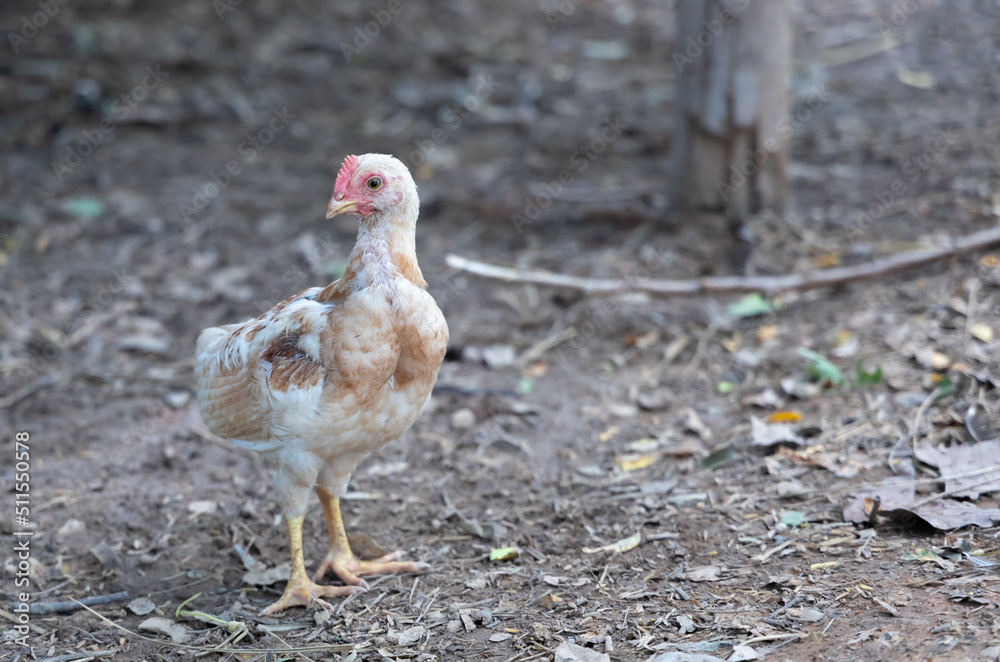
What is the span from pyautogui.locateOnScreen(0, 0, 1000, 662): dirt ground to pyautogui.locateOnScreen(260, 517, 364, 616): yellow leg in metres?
0.10

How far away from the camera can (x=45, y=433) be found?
15.4 ft

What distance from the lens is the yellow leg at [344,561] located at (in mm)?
3643

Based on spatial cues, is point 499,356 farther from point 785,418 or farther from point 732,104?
point 732,104

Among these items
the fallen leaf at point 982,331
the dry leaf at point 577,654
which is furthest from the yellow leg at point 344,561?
the fallen leaf at point 982,331

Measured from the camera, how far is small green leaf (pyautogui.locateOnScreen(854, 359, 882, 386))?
4406 millimetres

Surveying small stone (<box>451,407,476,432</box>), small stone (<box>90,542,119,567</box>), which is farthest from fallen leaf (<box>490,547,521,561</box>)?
small stone (<box>90,542,119,567</box>)

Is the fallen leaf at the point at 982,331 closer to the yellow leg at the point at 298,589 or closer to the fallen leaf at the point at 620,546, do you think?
the fallen leaf at the point at 620,546

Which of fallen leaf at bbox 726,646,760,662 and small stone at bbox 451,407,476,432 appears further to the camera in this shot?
small stone at bbox 451,407,476,432

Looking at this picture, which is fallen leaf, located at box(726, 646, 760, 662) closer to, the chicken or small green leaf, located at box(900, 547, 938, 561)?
small green leaf, located at box(900, 547, 938, 561)

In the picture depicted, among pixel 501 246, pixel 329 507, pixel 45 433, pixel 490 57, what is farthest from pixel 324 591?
pixel 490 57

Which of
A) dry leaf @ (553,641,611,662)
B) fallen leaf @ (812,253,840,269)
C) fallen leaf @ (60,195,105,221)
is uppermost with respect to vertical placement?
fallen leaf @ (60,195,105,221)

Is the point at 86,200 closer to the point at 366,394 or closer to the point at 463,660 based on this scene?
the point at 366,394

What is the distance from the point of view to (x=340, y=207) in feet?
10.3

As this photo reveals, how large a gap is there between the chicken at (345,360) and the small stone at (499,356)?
6.18 feet
